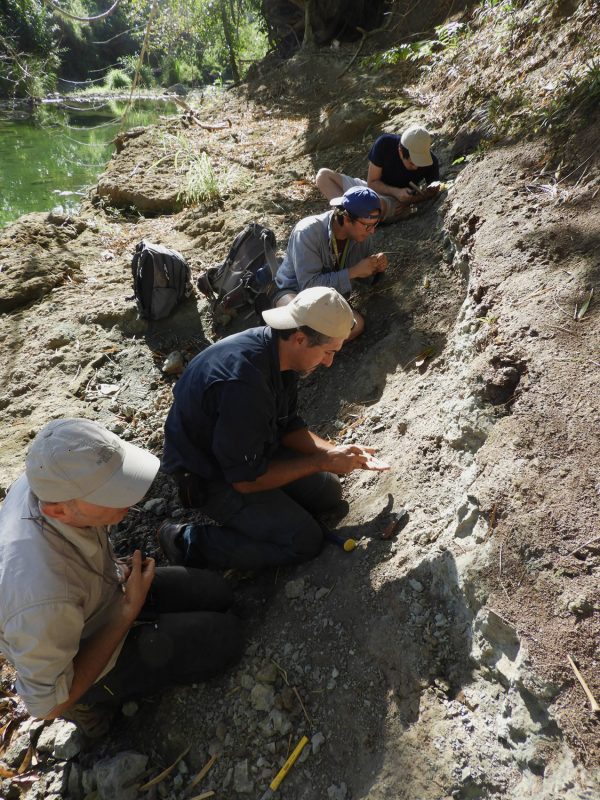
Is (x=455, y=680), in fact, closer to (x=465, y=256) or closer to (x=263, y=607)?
(x=263, y=607)

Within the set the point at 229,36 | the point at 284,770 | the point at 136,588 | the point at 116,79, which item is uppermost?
the point at 116,79

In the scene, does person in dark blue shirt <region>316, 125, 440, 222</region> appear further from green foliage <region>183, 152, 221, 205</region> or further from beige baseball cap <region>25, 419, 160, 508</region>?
beige baseball cap <region>25, 419, 160, 508</region>

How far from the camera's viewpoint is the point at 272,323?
2426mm

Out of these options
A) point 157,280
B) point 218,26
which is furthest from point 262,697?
point 218,26

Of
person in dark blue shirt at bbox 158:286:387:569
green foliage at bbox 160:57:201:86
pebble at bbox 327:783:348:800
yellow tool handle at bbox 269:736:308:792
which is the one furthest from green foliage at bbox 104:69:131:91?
pebble at bbox 327:783:348:800

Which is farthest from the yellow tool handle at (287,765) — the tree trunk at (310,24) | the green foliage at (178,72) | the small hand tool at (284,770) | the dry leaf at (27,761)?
the green foliage at (178,72)

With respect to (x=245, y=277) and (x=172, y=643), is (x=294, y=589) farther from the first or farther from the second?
(x=245, y=277)

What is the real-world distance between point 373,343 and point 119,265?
3.61m

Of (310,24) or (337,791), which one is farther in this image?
(310,24)

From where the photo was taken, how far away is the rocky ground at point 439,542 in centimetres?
165

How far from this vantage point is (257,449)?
7.90 feet

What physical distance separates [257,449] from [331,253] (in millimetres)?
1996

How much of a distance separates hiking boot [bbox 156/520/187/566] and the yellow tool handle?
1164 mm

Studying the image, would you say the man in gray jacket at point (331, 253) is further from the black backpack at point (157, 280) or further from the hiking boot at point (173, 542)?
the hiking boot at point (173, 542)
